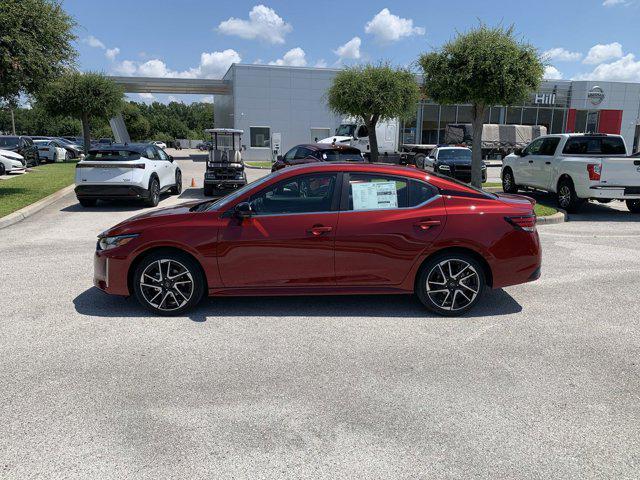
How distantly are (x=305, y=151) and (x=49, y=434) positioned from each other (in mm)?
13007

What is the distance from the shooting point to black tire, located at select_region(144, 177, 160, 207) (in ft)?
42.2

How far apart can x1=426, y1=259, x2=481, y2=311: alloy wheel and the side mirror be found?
6.30ft

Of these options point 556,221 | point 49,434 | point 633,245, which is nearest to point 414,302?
point 49,434

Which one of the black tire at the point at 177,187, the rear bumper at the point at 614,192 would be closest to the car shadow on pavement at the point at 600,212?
the rear bumper at the point at 614,192

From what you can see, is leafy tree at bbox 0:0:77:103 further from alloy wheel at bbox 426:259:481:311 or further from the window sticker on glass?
alloy wheel at bbox 426:259:481:311

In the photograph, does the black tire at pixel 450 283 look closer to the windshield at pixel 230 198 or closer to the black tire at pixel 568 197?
the windshield at pixel 230 198

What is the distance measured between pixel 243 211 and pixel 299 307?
4.07ft

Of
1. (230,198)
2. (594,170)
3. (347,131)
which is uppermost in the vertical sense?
(347,131)

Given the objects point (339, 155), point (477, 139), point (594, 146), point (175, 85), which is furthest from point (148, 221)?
point (175, 85)

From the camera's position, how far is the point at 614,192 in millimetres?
11344

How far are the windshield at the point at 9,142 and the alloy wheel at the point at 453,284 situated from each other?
88.0 feet

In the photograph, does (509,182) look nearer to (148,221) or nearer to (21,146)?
(148,221)

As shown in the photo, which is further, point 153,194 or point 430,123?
point 430,123

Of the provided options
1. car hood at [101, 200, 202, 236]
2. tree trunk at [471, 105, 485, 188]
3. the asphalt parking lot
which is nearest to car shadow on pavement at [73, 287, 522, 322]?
the asphalt parking lot
